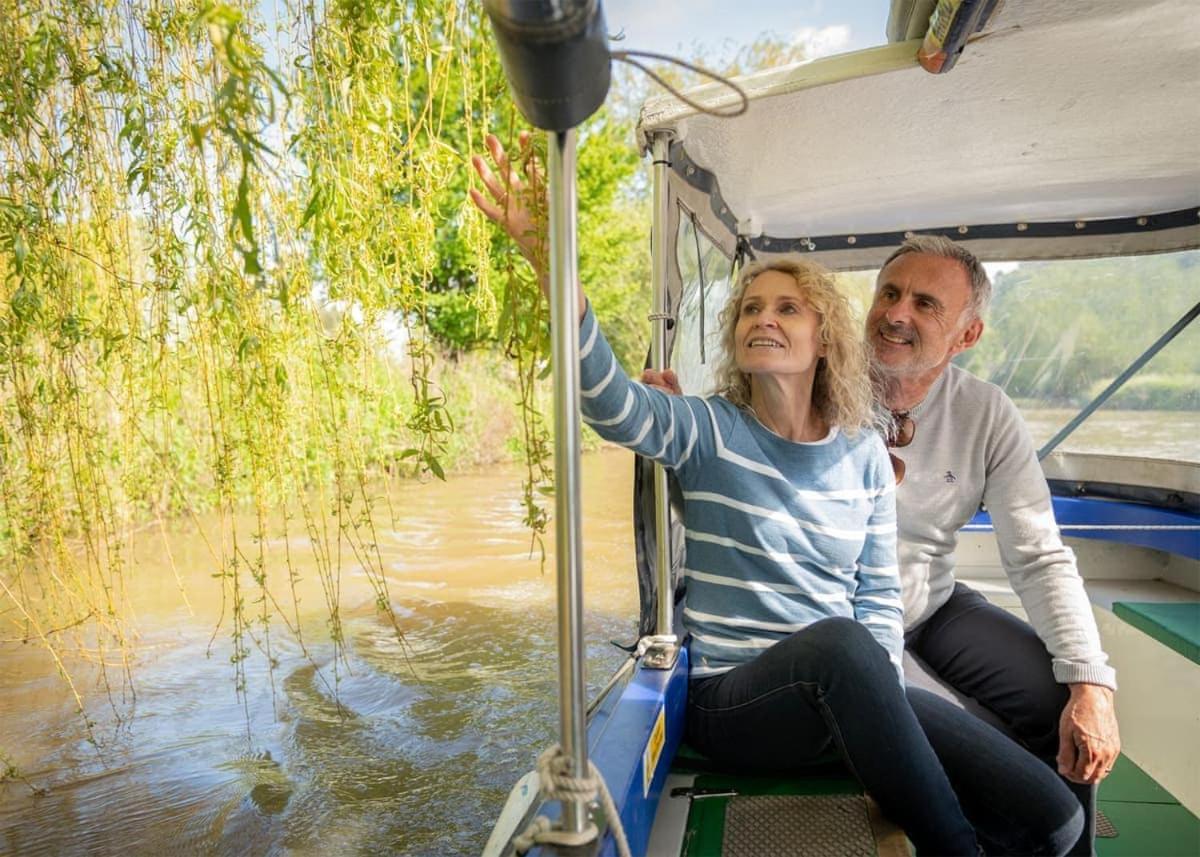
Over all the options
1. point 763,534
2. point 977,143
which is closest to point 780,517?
point 763,534

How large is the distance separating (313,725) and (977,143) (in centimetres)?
394

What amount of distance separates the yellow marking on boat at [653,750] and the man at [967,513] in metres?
0.85

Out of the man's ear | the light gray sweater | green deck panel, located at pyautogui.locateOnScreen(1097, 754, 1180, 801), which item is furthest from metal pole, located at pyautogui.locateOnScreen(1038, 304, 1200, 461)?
green deck panel, located at pyautogui.locateOnScreen(1097, 754, 1180, 801)

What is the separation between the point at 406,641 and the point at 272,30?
4029 millimetres

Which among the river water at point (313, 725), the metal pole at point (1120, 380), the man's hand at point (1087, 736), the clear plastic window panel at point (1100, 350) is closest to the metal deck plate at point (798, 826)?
the man's hand at point (1087, 736)

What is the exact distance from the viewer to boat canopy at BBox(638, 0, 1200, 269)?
187 cm

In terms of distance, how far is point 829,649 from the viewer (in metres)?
1.58

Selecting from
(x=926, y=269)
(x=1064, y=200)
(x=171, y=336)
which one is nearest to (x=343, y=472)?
(x=171, y=336)

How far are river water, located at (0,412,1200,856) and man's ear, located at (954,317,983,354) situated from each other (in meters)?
1.48

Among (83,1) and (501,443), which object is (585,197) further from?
(83,1)

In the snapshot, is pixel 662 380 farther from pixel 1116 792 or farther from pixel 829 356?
pixel 1116 792

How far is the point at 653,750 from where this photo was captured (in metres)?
1.68

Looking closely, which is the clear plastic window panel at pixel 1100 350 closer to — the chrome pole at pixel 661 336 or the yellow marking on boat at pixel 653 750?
the chrome pole at pixel 661 336

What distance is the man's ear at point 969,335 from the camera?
2508 mm
